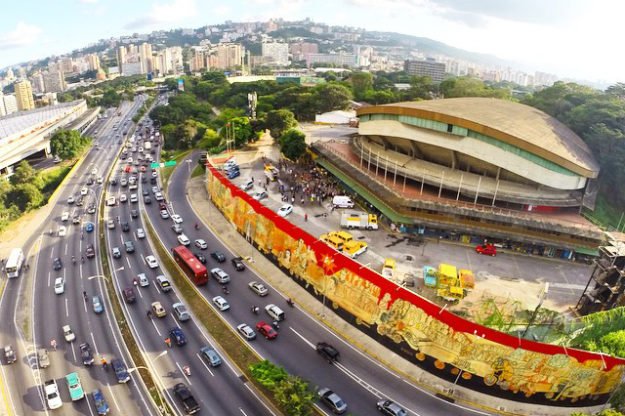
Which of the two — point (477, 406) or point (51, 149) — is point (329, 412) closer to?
point (477, 406)

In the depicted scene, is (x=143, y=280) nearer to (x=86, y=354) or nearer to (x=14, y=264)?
(x=86, y=354)

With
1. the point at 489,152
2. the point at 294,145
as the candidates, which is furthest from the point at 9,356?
the point at 489,152

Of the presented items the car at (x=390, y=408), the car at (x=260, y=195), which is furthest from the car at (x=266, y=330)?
the car at (x=260, y=195)

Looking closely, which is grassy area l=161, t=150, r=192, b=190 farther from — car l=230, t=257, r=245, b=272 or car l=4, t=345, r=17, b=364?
car l=4, t=345, r=17, b=364

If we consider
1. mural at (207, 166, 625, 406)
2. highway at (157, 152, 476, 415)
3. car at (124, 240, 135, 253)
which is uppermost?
mural at (207, 166, 625, 406)

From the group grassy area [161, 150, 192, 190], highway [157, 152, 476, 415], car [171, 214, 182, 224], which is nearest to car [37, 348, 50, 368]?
highway [157, 152, 476, 415]

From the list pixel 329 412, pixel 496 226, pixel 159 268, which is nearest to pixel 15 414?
pixel 159 268

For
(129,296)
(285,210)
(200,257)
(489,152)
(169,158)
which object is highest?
(489,152)
